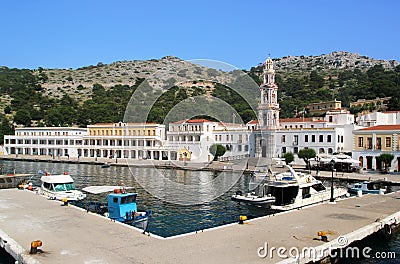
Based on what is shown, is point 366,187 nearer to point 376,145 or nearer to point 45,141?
point 376,145

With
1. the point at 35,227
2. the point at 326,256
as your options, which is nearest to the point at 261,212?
the point at 326,256

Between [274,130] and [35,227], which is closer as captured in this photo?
[35,227]

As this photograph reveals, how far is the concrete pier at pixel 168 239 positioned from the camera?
1264cm

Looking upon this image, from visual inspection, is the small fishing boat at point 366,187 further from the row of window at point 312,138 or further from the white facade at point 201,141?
the row of window at point 312,138

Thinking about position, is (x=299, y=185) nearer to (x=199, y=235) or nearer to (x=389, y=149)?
(x=199, y=235)

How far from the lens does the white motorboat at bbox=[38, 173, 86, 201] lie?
2805 cm

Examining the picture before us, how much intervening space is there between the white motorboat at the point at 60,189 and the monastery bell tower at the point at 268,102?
34.9 meters

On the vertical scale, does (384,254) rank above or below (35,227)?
below

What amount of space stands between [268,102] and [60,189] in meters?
37.5

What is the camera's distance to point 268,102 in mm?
58938

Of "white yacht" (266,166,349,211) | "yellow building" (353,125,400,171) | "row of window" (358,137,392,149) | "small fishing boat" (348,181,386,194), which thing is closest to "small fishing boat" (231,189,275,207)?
"white yacht" (266,166,349,211)

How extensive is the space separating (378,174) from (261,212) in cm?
2644

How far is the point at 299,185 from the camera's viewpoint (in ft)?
84.2

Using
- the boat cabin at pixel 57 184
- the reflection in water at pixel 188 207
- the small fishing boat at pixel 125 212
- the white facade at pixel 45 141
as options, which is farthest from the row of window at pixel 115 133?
the small fishing boat at pixel 125 212
